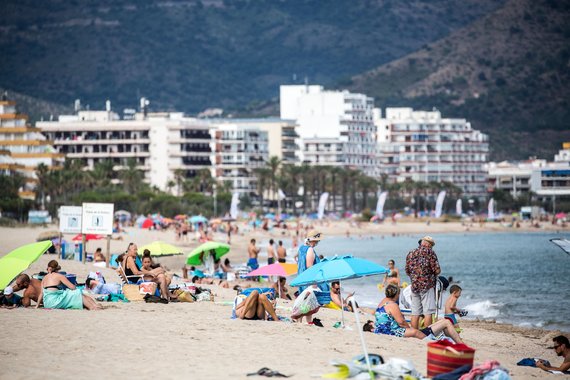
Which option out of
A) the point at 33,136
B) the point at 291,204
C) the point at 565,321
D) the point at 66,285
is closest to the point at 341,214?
the point at 291,204

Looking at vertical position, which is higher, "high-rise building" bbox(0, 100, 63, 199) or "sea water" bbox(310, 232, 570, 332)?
"high-rise building" bbox(0, 100, 63, 199)

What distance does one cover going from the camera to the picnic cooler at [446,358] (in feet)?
46.4

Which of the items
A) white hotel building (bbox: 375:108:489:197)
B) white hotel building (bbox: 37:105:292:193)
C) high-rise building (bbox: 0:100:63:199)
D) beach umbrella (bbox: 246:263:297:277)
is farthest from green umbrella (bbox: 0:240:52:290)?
white hotel building (bbox: 375:108:489:197)

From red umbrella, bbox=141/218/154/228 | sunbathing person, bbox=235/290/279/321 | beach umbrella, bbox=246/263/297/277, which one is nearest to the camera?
sunbathing person, bbox=235/290/279/321

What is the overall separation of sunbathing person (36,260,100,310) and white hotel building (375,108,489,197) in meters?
144

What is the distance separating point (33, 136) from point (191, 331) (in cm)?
9787

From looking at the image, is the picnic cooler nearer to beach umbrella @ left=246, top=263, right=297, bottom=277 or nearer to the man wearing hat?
the man wearing hat

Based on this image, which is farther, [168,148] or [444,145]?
[444,145]

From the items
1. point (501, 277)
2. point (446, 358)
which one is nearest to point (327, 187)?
point (501, 277)

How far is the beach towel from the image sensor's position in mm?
19922

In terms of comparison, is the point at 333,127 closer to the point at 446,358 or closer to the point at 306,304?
the point at 306,304

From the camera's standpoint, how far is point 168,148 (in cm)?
12850

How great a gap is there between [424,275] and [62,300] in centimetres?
592

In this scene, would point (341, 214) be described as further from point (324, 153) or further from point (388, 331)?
point (388, 331)
